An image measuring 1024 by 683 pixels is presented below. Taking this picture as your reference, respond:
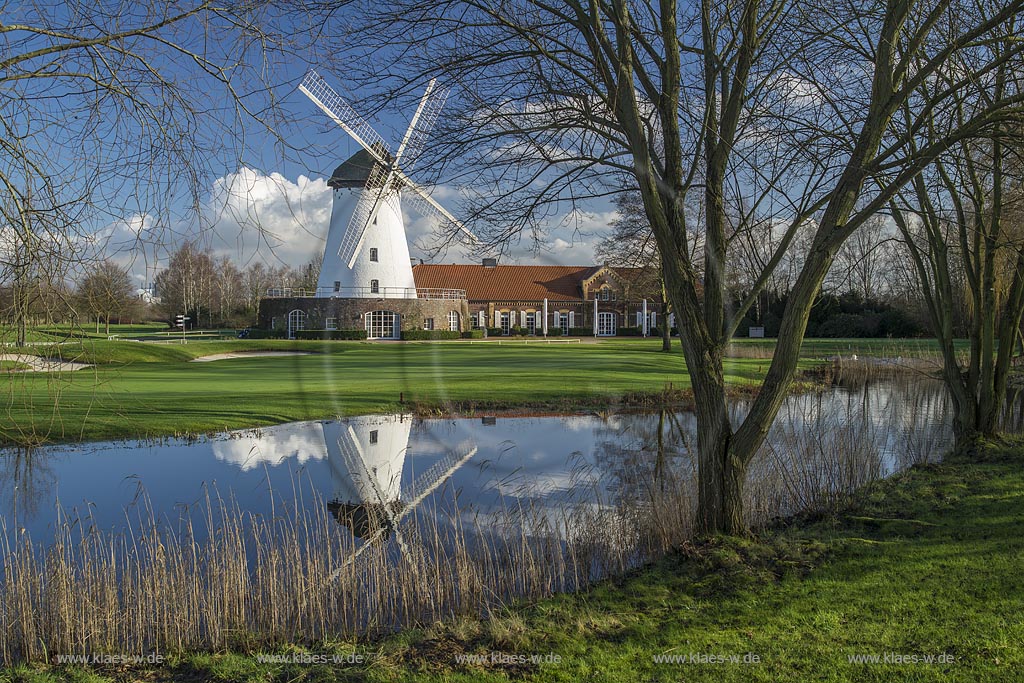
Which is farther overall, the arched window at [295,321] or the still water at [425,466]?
the arched window at [295,321]

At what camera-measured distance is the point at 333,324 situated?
4481cm

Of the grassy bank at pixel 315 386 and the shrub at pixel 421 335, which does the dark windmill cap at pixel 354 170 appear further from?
the shrub at pixel 421 335

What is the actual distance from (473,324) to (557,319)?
23.9 ft

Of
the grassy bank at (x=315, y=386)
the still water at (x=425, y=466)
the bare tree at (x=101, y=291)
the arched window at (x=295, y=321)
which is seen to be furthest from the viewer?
the arched window at (x=295, y=321)

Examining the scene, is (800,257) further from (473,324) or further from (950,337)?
(473,324)

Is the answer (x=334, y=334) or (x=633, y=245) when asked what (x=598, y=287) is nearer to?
(x=334, y=334)

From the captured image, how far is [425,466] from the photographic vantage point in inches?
428

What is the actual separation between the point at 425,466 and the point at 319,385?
1065cm

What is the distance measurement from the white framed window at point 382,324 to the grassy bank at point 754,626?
4062 centimetres

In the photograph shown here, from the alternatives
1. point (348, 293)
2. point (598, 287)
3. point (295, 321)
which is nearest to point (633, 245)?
point (348, 293)

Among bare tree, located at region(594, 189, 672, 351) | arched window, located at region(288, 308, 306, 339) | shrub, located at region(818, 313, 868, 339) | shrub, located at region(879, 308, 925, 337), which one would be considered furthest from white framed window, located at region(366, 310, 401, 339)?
shrub, located at region(879, 308, 925, 337)

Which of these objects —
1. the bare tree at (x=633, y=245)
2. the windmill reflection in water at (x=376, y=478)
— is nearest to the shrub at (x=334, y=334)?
the bare tree at (x=633, y=245)

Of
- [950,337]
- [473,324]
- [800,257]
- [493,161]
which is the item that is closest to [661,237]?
[493,161]

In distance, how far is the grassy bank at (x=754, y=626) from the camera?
409 centimetres
